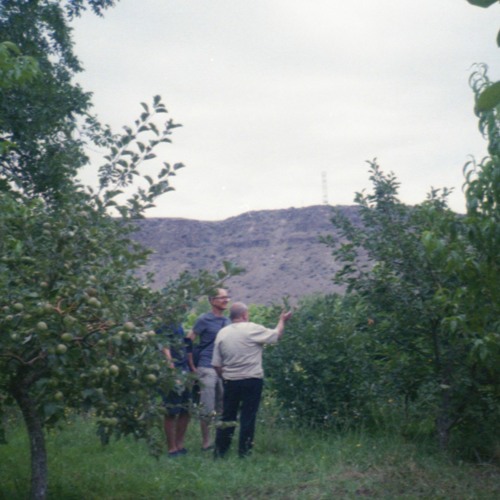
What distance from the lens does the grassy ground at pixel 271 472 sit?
800 cm

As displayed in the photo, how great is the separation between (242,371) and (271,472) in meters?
1.33

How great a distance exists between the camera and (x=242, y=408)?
10.1 meters

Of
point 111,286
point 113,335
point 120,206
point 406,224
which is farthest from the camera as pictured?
point 406,224

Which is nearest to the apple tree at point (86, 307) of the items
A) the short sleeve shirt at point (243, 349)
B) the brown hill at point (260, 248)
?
the short sleeve shirt at point (243, 349)

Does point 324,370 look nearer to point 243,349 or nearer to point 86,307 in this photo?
point 243,349

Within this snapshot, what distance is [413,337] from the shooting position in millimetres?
9984

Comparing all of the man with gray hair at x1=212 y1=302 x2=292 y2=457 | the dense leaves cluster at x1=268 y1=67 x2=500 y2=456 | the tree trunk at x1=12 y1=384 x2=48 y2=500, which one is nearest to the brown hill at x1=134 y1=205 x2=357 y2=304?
the dense leaves cluster at x1=268 y1=67 x2=500 y2=456

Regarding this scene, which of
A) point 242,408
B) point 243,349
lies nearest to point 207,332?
point 243,349

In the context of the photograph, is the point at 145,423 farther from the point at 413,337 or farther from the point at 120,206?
the point at 413,337

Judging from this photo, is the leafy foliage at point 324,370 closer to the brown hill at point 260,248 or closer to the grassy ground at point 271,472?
the grassy ground at point 271,472

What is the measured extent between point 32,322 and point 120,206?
4.19ft

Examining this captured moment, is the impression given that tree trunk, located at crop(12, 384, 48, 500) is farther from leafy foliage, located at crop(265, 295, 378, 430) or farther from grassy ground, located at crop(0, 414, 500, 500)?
leafy foliage, located at crop(265, 295, 378, 430)

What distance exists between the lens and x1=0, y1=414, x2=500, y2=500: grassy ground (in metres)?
8.00

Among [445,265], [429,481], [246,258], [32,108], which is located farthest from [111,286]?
[246,258]
